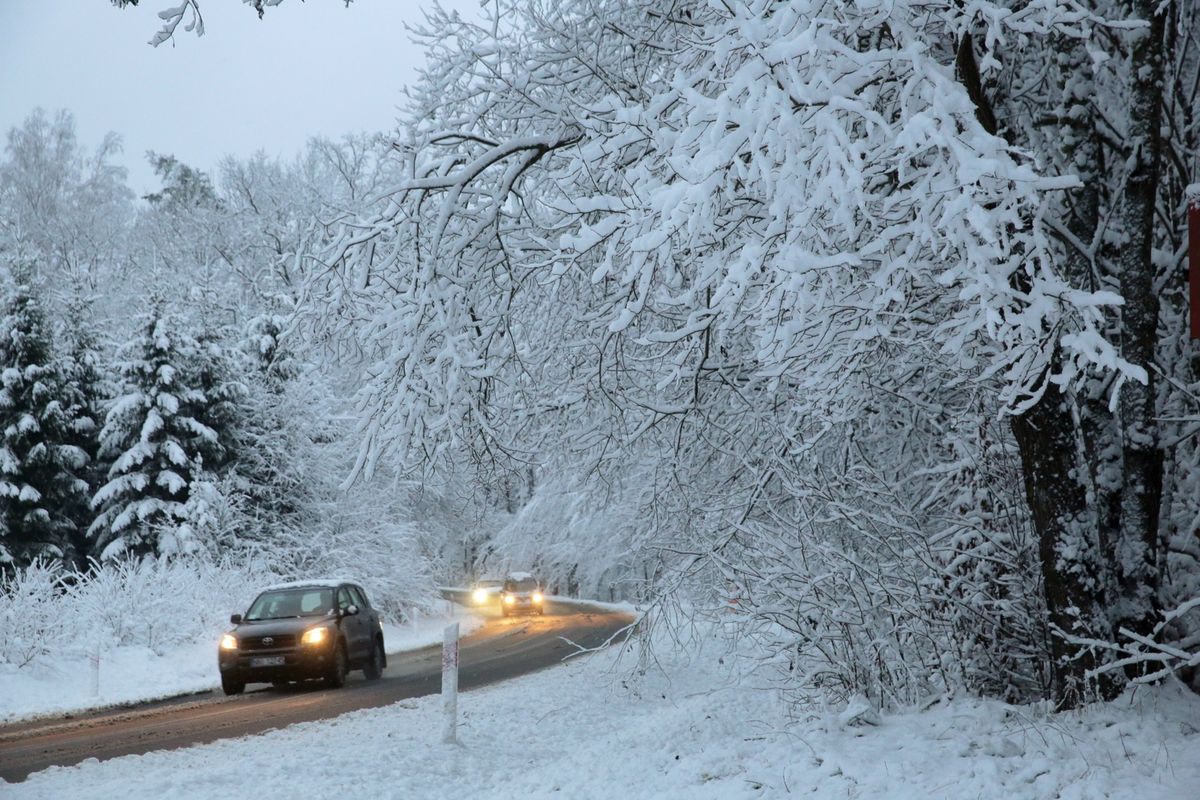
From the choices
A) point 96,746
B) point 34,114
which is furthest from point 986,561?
point 34,114

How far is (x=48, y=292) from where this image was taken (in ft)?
115

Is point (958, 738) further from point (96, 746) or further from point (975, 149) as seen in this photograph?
point (96, 746)

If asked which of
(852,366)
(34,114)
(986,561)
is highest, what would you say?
(34,114)

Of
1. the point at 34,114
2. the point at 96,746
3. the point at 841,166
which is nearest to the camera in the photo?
the point at 841,166

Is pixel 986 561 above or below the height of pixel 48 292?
below

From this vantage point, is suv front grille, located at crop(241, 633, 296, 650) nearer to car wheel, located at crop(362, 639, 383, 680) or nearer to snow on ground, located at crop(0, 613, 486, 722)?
snow on ground, located at crop(0, 613, 486, 722)

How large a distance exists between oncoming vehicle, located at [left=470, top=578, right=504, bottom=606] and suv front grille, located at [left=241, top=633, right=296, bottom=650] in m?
35.8

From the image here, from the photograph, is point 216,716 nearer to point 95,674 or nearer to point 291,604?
point 95,674

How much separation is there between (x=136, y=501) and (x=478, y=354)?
Result: 24.8 meters

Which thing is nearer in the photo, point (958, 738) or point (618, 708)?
point (958, 738)

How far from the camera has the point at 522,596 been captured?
41.2 meters

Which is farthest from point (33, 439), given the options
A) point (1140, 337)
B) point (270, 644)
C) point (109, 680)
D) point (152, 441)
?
point (1140, 337)

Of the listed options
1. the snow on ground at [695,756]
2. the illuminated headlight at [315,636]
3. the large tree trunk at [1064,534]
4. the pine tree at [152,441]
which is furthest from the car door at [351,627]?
the large tree trunk at [1064,534]

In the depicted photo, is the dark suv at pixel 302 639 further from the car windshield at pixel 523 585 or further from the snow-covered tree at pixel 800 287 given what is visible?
the car windshield at pixel 523 585
